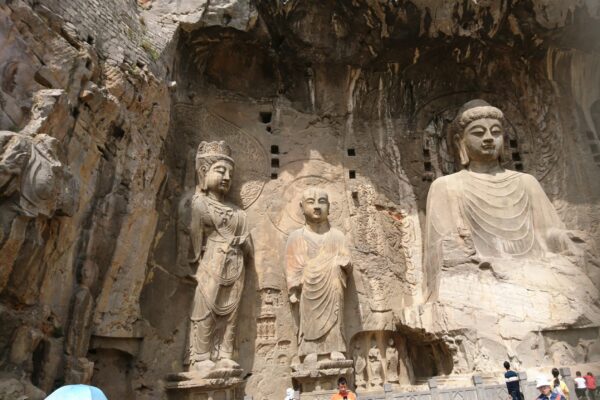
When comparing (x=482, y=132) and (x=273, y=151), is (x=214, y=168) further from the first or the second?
(x=482, y=132)

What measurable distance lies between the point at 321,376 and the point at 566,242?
3.30 m

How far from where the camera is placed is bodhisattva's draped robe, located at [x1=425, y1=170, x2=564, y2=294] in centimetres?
641

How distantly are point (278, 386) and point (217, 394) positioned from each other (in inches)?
32.7

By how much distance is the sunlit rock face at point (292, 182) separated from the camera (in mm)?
4508

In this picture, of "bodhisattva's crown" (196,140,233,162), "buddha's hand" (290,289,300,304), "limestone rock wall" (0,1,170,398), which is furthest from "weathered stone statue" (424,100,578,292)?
"limestone rock wall" (0,1,170,398)

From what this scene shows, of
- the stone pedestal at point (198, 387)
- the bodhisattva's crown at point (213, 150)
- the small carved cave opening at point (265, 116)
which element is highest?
the small carved cave opening at point (265, 116)

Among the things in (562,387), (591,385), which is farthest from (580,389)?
(562,387)

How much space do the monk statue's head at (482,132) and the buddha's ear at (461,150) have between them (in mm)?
14

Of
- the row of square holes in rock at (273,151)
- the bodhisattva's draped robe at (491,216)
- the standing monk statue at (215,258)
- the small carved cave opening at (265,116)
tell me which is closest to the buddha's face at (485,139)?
the bodhisattva's draped robe at (491,216)

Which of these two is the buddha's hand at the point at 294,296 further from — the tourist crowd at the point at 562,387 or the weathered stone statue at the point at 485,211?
the tourist crowd at the point at 562,387

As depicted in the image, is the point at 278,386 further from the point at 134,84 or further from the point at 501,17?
the point at 501,17

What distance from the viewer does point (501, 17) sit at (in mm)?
7387

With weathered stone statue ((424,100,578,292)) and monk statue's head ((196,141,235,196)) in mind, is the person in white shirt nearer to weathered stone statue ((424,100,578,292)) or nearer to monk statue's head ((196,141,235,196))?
weathered stone statue ((424,100,578,292))

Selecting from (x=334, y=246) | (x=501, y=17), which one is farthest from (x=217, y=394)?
(x=501, y=17)
